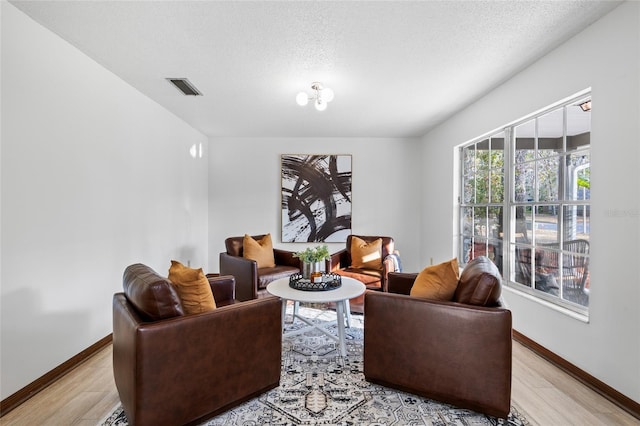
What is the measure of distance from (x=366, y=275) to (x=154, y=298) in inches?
102

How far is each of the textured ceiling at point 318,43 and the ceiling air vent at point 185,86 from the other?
82 mm

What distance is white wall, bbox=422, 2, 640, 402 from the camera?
192 centimetres

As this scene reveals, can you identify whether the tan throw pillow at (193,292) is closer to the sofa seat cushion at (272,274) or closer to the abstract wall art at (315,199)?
the sofa seat cushion at (272,274)

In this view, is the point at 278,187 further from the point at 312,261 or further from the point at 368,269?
the point at 312,261

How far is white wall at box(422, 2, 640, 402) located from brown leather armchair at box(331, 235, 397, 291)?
4.97ft

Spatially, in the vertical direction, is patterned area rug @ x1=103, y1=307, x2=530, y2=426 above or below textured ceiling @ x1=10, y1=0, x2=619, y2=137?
below

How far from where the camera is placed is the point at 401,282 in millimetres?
2805

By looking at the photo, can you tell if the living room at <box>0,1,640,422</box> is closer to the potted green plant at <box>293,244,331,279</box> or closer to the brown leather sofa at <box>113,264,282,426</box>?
the brown leather sofa at <box>113,264,282,426</box>

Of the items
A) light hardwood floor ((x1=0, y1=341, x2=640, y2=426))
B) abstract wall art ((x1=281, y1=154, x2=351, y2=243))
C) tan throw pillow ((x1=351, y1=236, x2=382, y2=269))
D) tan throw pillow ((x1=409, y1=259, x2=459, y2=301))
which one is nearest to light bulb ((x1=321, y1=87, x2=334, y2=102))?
tan throw pillow ((x1=409, y1=259, x2=459, y2=301))

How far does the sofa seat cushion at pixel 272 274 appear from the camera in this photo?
143 inches

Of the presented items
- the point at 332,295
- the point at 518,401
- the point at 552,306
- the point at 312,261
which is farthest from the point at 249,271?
the point at 552,306

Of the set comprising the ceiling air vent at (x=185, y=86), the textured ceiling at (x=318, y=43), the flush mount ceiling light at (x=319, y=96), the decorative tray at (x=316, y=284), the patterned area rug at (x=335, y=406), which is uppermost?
the ceiling air vent at (x=185, y=86)

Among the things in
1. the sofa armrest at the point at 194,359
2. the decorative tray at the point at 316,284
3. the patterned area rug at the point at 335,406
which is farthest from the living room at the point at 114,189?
the decorative tray at the point at 316,284

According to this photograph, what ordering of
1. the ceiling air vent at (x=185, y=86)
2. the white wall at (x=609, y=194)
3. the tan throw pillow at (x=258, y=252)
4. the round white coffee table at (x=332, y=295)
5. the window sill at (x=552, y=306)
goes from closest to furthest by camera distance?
the white wall at (x=609, y=194), the window sill at (x=552, y=306), the round white coffee table at (x=332, y=295), the ceiling air vent at (x=185, y=86), the tan throw pillow at (x=258, y=252)
